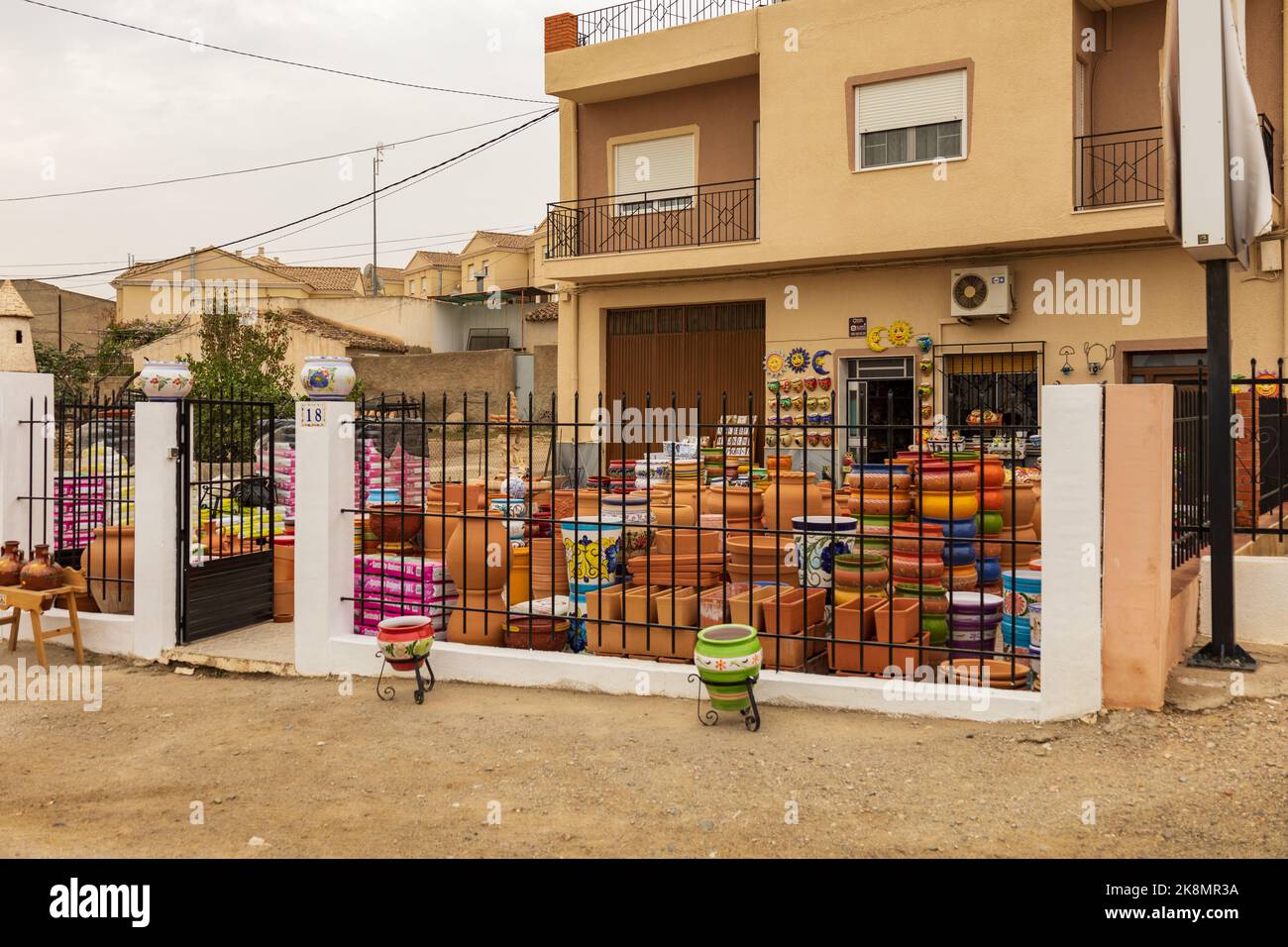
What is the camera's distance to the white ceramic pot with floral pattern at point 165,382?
7918 millimetres

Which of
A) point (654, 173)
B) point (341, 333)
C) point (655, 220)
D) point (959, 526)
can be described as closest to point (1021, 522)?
point (959, 526)

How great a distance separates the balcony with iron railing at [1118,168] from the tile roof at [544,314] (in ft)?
85.7

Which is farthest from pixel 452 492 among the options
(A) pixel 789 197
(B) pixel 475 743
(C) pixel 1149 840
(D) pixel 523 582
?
(A) pixel 789 197

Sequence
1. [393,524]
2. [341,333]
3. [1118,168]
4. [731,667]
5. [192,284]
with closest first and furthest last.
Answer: [731,667] < [393,524] < [1118,168] < [341,333] < [192,284]

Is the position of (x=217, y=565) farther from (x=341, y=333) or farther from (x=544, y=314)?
(x=544, y=314)

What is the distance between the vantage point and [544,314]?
127ft

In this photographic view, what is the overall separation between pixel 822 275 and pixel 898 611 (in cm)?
1064

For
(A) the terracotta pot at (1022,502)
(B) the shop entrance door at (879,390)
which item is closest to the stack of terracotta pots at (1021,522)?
(A) the terracotta pot at (1022,502)

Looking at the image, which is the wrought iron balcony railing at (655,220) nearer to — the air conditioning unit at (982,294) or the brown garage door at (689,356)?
the brown garage door at (689,356)

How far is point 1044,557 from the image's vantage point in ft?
17.6

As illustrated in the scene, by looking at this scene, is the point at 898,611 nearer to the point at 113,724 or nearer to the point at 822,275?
the point at 113,724

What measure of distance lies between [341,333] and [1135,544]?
34.5m

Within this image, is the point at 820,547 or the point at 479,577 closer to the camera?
the point at 820,547

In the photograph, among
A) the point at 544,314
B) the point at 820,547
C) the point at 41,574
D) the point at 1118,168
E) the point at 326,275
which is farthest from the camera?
the point at 326,275
